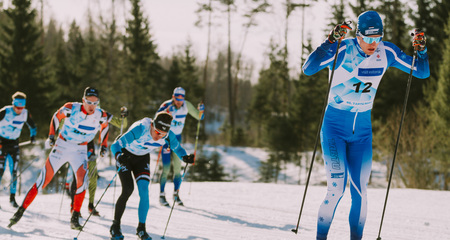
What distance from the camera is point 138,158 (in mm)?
5145

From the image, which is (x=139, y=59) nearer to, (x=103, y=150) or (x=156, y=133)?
(x=103, y=150)

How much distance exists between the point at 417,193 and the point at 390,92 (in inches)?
569

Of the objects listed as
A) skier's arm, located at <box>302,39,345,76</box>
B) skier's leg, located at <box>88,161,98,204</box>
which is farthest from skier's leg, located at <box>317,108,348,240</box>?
skier's leg, located at <box>88,161,98,204</box>

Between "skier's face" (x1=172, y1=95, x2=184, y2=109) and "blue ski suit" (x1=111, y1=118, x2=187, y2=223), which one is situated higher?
"skier's face" (x1=172, y1=95, x2=184, y2=109)

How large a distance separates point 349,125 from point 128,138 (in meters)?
2.70

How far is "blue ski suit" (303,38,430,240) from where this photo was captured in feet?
12.8

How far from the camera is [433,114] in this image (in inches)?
679

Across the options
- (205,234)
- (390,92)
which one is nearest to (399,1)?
(390,92)

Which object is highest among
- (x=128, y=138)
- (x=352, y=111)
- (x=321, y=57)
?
(x=321, y=57)

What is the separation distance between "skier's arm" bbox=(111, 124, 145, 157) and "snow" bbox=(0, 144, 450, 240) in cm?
126

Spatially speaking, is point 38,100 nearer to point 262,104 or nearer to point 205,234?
point 205,234

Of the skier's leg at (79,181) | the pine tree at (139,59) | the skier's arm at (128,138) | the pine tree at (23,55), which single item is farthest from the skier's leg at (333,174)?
the pine tree at (139,59)

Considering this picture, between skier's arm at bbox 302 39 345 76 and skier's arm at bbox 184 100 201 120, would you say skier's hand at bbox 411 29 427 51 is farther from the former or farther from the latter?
skier's arm at bbox 184 100 201 120

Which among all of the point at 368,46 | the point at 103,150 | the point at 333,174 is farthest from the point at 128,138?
the point at 368,46
